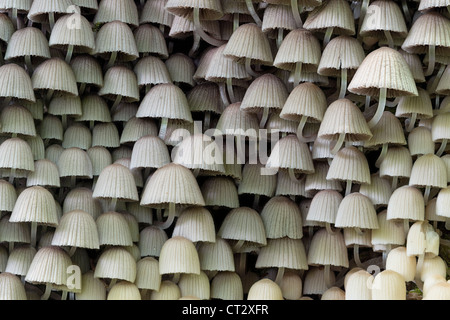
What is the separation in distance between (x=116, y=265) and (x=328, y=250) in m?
0.76

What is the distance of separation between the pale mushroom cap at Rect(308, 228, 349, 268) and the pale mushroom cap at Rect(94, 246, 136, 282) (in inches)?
25.7

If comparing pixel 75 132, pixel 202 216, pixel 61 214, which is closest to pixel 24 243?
pixel 61 214

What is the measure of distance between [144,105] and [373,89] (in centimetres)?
82

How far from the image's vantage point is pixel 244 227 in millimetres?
2988

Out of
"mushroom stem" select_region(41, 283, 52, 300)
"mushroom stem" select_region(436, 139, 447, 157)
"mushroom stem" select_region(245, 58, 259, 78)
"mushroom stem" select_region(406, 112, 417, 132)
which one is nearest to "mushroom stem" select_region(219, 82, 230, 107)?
"mushroom stem" select_region(245, 58, 259, 78)

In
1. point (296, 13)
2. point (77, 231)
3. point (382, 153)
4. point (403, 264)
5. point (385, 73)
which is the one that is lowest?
point (403, 264)

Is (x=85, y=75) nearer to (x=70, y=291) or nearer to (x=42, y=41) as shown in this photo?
(x=42, y=41)

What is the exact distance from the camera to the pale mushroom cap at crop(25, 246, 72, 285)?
2.77m

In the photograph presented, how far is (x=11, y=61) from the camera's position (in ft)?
10.2

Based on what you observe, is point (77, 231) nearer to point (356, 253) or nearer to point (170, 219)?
point (170, 219)

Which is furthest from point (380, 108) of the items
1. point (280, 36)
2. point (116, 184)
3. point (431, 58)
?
point (116, 184)

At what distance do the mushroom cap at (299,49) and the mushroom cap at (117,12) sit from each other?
57 centimetres

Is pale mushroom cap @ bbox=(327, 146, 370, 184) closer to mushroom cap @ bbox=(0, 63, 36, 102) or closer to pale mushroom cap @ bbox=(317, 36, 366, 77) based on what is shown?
pale mushroom cap @ bbox=(317, 36, 366, 77)

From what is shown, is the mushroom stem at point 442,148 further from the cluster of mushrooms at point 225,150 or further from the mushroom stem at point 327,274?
the mushroom stem at point 327,274
